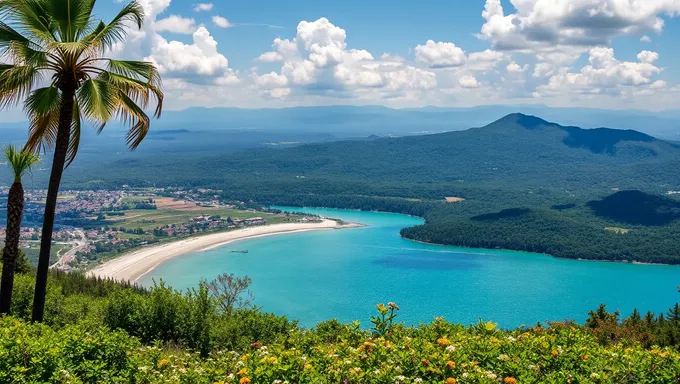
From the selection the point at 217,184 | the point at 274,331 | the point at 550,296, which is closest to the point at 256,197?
the point at 217,184

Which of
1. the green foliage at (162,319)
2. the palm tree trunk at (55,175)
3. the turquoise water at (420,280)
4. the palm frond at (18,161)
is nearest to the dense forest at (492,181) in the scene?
the turquoise water at (420,280)

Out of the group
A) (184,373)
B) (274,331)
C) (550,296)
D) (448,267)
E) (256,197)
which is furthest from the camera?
(256,197)

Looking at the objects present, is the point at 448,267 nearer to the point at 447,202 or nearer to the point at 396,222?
the point at 396,222

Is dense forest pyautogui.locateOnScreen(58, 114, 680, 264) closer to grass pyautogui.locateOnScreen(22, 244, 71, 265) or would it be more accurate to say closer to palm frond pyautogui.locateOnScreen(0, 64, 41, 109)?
grass pyautogui.locateOnScreen(22, 244, 71, 265)

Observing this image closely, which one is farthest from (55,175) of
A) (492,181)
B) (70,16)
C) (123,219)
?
(492,181)

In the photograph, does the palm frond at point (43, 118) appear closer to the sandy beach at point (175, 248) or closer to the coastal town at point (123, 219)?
the sandy beach at point (175, 248)

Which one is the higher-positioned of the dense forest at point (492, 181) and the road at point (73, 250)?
the dense forest at point (492, 181)
